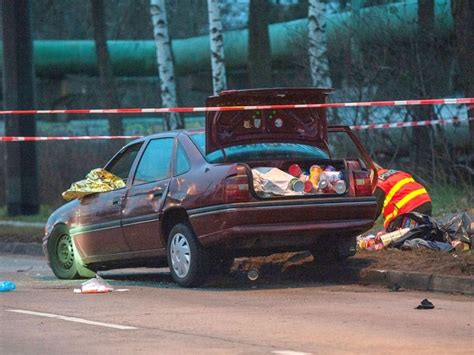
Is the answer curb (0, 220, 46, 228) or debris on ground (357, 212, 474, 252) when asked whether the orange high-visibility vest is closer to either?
debris on ground (357, 212, 474, 252)

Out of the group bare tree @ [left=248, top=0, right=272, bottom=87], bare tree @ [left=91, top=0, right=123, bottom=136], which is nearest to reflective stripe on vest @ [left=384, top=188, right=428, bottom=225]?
bare tree @ [left=248, top=0, right=272, bottom=87]

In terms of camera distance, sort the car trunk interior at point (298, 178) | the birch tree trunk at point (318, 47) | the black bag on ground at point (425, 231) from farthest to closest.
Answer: the birch tree trunk at point (318, 47) < the black bag on ground at point (425, 231) < the car trunk interior at point (298, 178)

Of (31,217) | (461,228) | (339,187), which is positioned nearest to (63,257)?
(339,187)

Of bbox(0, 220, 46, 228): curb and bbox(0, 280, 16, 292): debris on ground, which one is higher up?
bbox(0, 220, 46, 228): curb

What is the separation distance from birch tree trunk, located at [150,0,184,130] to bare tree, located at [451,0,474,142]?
869 centimetres

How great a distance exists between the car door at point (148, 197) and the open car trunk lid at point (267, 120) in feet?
2.01

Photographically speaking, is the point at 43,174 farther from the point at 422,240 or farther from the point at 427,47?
the point at 422,240

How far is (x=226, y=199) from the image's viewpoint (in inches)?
437

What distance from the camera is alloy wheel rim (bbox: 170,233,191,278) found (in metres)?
11.6

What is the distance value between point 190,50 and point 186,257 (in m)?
25.2

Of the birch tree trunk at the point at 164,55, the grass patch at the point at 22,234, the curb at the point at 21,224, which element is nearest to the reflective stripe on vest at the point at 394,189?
the grass patch at the point at 22,234

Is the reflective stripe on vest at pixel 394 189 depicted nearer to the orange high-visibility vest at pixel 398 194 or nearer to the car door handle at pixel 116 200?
the orange high-visibility vest at pixel 398 194

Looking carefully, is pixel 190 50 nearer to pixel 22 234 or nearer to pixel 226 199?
pixel 22 234

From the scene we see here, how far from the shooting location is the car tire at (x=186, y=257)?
11484 mm
